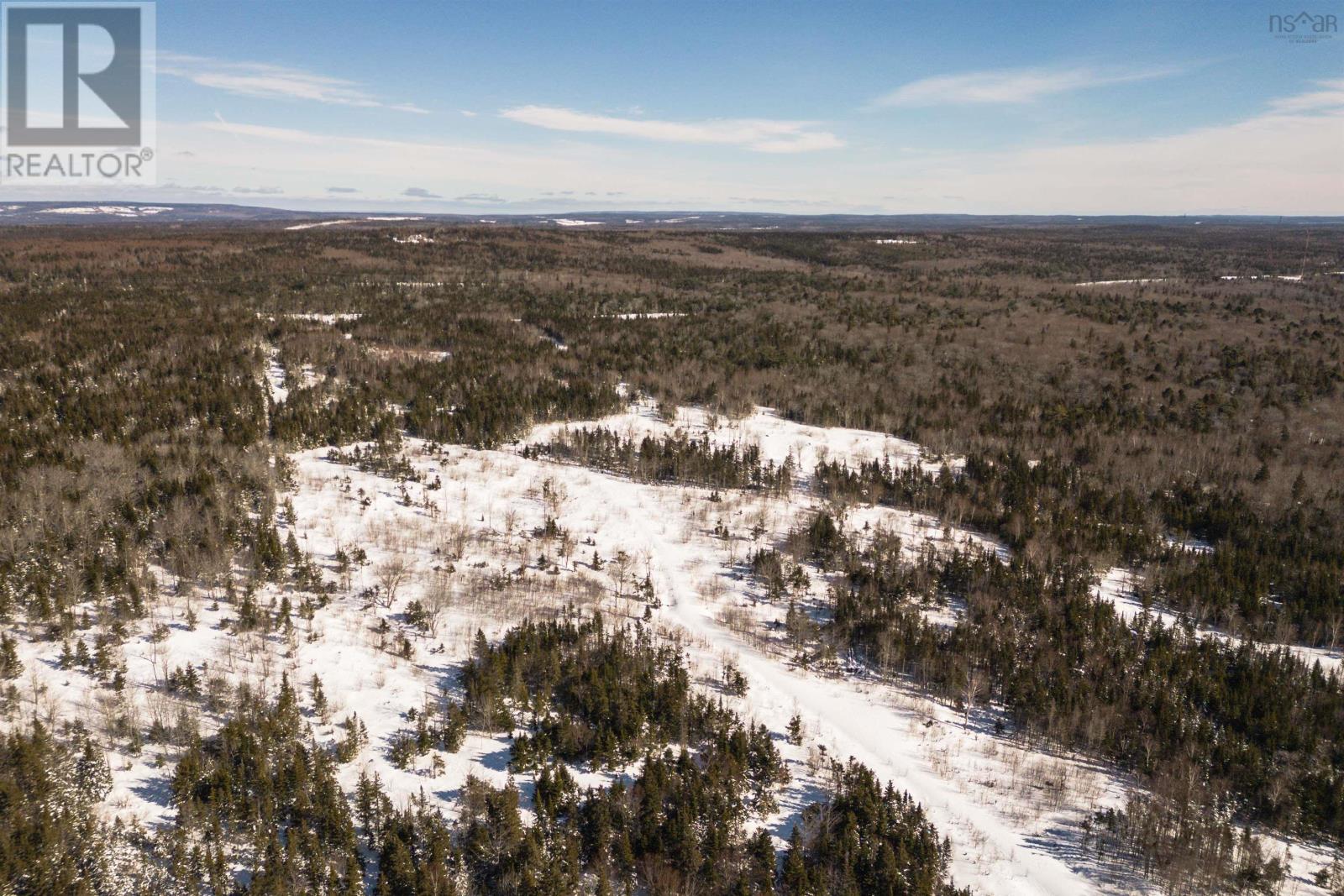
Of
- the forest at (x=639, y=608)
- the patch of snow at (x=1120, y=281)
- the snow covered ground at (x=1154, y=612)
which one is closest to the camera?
the forest at (x=639, y=608)

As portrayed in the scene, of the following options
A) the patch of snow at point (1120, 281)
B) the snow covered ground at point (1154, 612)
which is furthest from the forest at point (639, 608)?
the patch of snow at point (1120, 281)

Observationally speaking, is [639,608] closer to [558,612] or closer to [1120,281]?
[558,612]

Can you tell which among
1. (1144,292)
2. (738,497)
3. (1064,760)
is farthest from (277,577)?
(1144,292)

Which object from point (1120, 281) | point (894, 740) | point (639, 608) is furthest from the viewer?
point (1120, 281)

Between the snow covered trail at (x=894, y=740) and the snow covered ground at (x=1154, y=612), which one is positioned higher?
the snow covered ground at (x=1154, y=612)

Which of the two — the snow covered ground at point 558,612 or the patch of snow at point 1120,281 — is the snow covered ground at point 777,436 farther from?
the patch of snow at point 1120,281

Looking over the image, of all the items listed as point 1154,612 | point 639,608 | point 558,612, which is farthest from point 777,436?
point 558,612

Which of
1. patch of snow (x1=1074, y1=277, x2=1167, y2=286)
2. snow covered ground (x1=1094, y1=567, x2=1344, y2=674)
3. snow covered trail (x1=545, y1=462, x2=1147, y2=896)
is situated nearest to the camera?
snow covered trail (x1=545, y1=462, x2=1147, y2=896)

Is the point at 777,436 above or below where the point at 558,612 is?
above

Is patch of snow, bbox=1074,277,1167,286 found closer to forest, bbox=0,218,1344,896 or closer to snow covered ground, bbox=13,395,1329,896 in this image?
forest, bbox=0,218,1344,896

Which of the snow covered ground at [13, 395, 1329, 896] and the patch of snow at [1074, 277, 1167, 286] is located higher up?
the patch of snow at [1074, 277, 1167, 286]

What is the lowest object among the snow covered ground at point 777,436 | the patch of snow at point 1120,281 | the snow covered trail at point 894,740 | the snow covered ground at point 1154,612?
the snow covered trail at point 894,740

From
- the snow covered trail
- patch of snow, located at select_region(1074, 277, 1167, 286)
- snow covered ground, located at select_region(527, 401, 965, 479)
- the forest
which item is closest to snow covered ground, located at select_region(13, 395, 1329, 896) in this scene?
the snow covered trail
